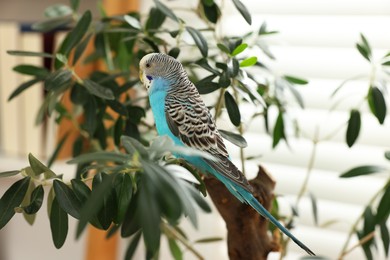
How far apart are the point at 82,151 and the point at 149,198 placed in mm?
727

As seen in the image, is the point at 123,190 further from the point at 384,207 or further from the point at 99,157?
the point at 384,207

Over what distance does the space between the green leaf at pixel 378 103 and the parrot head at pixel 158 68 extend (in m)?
0.33

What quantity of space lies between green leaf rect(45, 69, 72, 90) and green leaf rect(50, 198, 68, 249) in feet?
0.66

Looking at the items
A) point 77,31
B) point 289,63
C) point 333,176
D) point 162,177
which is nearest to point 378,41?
point 289,63

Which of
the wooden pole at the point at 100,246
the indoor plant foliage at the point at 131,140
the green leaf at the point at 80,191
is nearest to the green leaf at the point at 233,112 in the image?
the indoor plant foliage at the point at 131,140

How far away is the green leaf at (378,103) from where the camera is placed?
34.6 inches

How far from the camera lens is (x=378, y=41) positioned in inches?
44.5

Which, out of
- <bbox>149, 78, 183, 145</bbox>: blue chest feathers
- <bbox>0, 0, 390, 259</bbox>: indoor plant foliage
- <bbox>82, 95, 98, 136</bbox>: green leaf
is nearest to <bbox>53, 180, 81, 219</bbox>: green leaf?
<bbox>0, 0, 390, 259</bbox>: indoor plant foliage

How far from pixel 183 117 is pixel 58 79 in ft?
0.89

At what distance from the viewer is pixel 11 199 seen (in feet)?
2.35

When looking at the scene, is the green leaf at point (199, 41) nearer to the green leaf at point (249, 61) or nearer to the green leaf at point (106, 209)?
the green leaf at point (249, 61)

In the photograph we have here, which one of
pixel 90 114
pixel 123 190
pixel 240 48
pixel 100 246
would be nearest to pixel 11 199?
pixel 123 190

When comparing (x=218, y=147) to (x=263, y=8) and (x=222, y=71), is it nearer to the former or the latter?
(x=222, y=71)

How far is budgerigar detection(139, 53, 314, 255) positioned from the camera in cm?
67
